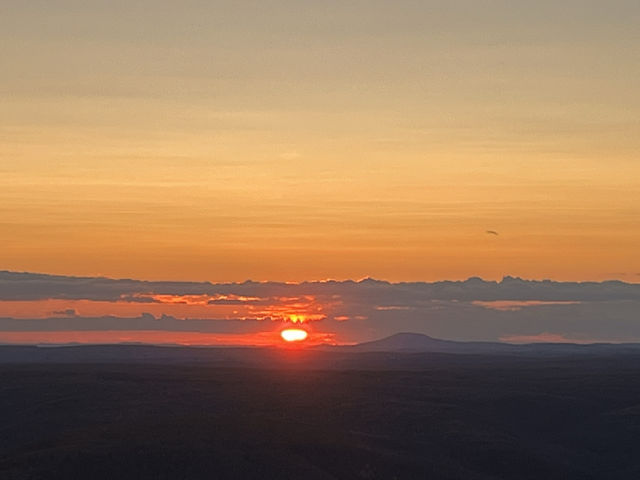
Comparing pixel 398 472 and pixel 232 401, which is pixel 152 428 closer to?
pixel 398 472

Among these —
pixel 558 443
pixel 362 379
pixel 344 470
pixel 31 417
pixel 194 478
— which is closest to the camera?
pixel 194 478

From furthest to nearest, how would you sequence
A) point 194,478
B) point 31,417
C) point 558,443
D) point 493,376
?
point 493,376
point 31,417
point 558,443
point 194,478

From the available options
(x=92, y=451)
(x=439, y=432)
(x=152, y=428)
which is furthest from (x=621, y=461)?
(x=92, y=451)

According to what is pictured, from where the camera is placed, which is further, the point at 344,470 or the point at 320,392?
the point at 320,392

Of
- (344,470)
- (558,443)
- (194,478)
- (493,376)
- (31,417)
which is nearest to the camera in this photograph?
(194,478)

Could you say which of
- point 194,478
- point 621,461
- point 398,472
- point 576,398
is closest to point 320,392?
point 576,398

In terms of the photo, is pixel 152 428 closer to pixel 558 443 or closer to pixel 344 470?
pixel 344 470
